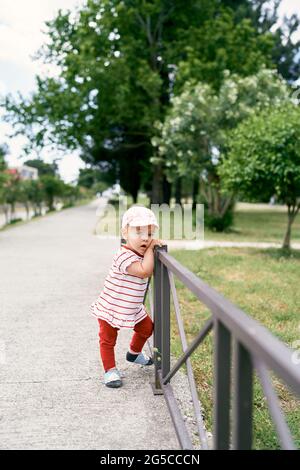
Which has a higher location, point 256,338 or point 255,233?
point 256,338

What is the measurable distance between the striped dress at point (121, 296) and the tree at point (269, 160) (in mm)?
7759

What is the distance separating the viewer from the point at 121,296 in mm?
3508

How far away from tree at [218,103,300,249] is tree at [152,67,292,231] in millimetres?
6231

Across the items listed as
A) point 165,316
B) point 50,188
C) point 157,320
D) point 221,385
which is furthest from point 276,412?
point 50,188

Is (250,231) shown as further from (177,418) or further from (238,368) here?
(238,368)

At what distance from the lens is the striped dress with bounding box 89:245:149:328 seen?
347 centimetres

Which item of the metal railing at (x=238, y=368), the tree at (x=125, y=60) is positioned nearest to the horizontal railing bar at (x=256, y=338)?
the metal railing at (x=238, y=368)

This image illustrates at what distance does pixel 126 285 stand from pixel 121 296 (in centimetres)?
8

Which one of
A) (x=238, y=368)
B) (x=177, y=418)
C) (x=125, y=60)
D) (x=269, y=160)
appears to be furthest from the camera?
(x=125, y=60)

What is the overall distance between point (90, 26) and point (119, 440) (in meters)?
27.3

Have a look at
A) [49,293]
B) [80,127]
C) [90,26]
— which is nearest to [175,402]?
[49,293]

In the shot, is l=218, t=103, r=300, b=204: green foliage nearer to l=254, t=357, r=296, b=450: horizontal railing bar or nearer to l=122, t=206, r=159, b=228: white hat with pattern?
l=122, t=206, r=159, b=228: white hat with pattern
